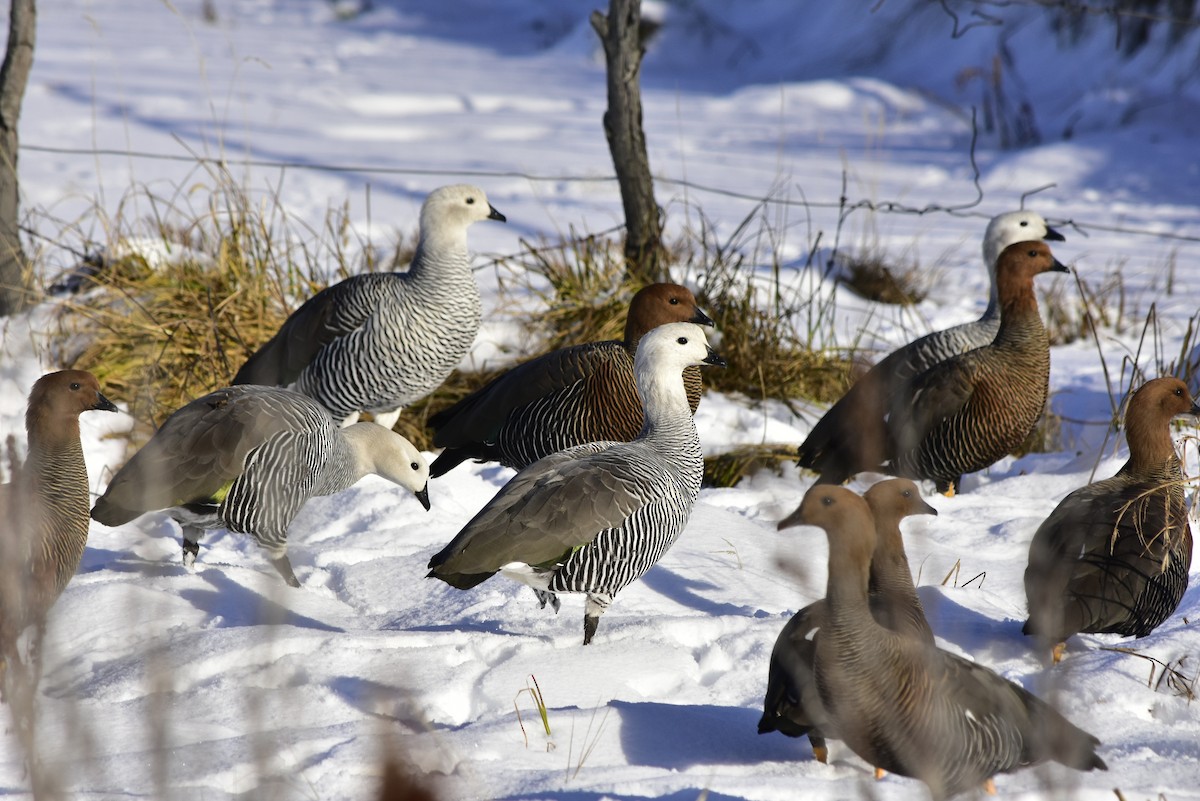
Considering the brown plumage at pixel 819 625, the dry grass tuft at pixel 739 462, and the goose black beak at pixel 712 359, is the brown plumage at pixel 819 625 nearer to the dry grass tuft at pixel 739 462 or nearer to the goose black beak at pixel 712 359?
the goose black beak at pixel 712 359

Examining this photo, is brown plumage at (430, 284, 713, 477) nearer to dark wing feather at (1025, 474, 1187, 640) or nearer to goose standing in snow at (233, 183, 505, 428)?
goose standing in snow at (233, 183, 505, 428)

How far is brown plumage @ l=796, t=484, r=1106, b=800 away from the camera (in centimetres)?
300

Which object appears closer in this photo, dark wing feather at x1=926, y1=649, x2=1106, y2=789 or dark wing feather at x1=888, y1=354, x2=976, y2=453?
dark wing feather at x1=926, y1=649, x2=1106, y2=789

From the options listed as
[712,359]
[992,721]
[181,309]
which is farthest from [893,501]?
[181,309]

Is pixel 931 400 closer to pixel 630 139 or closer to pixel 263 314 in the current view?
pixel 630 139

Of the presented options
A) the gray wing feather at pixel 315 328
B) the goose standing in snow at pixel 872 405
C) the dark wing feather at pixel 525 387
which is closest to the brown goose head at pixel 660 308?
the dark wing feather at pixel 525 387

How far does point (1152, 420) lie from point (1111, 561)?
0.73 m

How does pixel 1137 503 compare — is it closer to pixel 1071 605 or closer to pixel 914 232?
pixel 1071 605

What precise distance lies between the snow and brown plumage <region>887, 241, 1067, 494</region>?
0.84ft

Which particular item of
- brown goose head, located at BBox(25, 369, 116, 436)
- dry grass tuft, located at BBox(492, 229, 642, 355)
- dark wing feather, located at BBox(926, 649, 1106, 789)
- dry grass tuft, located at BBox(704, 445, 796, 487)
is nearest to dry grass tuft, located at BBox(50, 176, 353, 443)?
dry grass tuft, located at BBox(492, 229, 642, 355)

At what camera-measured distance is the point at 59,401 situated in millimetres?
4242

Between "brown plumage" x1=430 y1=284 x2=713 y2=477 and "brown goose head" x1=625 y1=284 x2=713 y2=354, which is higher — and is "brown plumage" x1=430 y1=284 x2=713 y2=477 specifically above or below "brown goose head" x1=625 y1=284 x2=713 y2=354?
below

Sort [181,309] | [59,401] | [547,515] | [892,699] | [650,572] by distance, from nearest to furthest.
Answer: [892,699], [547,515], [59,401], [650,572], [181,309]

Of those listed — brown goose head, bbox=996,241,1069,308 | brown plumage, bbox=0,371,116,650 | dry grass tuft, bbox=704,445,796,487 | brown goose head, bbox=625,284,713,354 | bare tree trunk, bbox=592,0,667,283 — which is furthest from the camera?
bare tree trunk, bbox=592,0,667,283
